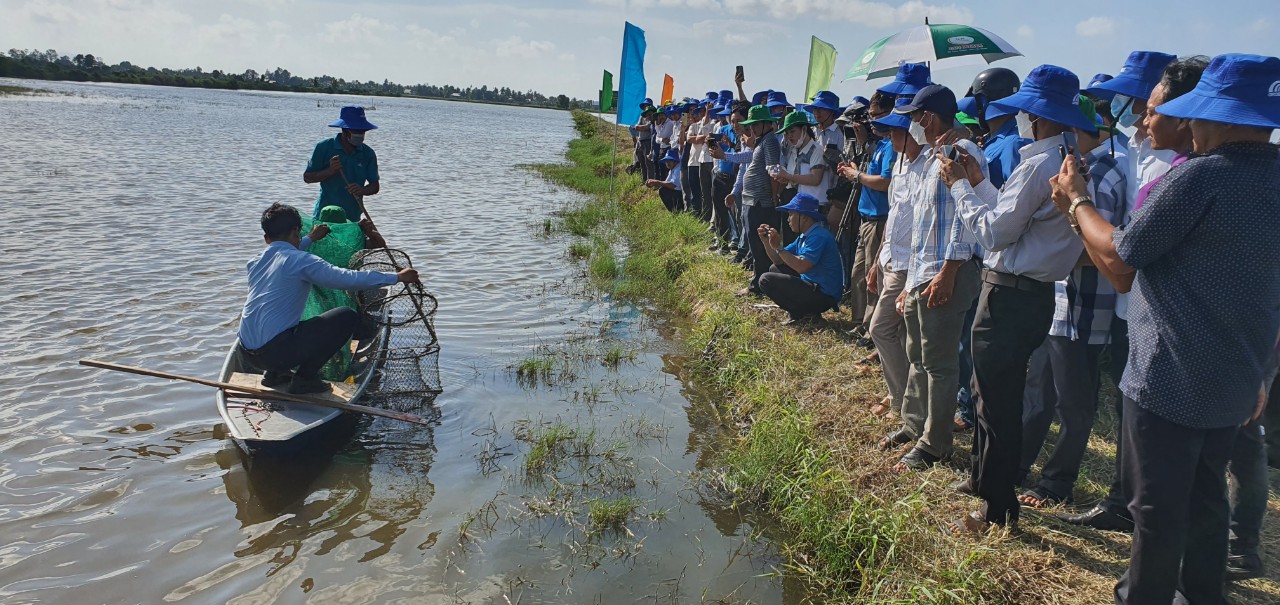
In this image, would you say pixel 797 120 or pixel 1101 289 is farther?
pixel 797 120

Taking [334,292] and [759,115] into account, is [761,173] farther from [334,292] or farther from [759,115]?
[334,292]

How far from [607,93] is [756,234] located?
14.3m

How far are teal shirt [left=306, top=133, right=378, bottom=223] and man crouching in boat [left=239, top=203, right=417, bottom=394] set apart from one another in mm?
2208

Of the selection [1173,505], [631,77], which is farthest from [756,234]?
[631,77]

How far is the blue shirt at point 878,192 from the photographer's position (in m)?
5.93

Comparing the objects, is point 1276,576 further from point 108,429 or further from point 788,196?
point 108,429

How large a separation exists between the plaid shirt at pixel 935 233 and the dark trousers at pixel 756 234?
3810mm

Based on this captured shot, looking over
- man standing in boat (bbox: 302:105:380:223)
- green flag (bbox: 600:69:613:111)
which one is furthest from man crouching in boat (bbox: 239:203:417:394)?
green flag (bbox: 600:69:613:111)

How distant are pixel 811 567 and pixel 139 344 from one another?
678 cm

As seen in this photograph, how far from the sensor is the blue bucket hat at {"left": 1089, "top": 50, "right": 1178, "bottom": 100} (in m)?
3.99

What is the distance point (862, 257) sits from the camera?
21.4 ft

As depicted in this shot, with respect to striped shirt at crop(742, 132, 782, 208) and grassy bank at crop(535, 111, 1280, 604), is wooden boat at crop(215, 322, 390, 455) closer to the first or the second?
grassy bank at crop(535, 111, 1280, 604)

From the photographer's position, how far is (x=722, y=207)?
10969mm

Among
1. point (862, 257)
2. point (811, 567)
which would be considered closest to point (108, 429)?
point (811, 567)
